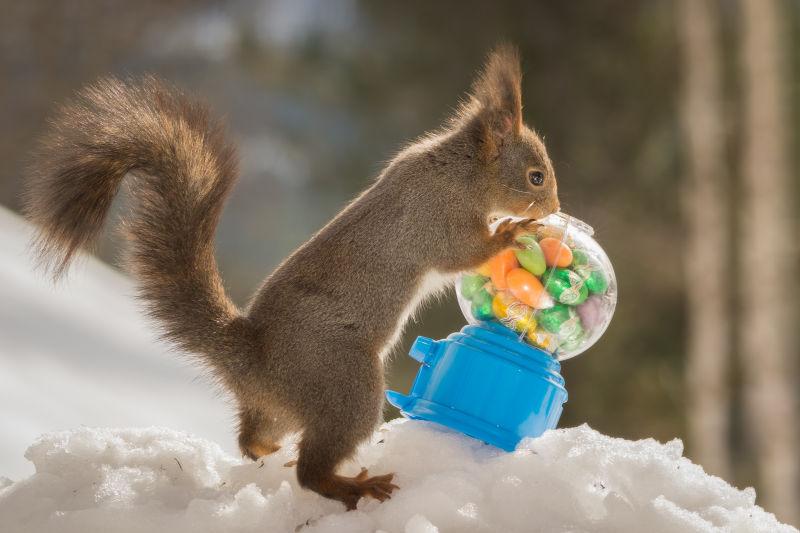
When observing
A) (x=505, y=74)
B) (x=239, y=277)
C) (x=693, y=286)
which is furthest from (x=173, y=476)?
(x=693, y=286)

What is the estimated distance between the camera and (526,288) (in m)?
1.36

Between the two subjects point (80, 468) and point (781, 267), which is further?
point (781, 267)

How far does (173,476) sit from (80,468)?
0.11m

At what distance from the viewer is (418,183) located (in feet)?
4.63

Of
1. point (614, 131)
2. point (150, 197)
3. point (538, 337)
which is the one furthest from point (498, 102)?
point (614, 131)

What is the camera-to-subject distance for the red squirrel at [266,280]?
118cm

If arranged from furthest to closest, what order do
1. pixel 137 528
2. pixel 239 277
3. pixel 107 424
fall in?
1. pixel 239 277
2. pixel 107 424
3. pixel 137 528

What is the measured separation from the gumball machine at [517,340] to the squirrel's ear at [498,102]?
0.15 m

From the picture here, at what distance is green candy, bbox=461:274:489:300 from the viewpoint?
4.75ft

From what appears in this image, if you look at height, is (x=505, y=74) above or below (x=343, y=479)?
above

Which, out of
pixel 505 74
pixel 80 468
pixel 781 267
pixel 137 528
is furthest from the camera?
pixel 781 267

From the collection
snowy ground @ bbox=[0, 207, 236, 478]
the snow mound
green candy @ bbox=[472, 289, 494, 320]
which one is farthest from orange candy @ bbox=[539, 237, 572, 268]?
snowy ground @ bbox=[0, 207, 236, 478]

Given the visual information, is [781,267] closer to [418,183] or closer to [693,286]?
[693,286]

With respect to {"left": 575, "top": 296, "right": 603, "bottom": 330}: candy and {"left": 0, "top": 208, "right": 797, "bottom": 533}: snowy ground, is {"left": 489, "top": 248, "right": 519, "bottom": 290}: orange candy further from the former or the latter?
{"left": 0, "top": 208, "right": 797, "bottom": 533}: snowy ground
